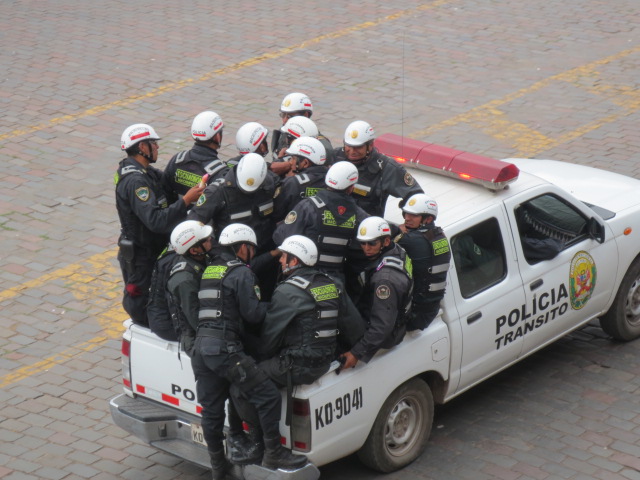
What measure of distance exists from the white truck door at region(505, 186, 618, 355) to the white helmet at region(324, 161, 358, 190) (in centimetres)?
131

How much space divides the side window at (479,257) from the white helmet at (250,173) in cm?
141

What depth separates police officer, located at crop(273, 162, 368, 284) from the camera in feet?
22.5

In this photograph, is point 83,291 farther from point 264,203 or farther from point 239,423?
point 239,423

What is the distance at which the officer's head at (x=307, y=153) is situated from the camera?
7.53 meters

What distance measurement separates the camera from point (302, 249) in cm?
636

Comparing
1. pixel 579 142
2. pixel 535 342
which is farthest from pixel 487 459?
pixel 579 142

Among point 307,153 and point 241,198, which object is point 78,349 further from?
point 307,153

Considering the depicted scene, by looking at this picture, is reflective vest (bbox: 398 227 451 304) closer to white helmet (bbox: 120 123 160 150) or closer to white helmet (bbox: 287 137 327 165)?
white helmet (bbox: 287 137 327 165)

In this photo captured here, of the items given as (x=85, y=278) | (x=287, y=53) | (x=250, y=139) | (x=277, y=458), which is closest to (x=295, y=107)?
(x=250, y=139)

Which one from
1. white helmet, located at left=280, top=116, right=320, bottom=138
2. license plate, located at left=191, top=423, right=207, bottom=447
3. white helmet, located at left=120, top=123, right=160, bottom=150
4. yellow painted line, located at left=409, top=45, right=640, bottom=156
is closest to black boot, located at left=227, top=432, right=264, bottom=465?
license plate, located at left=191, top=423, right=207, bottom=447

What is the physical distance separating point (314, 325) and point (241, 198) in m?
1.36

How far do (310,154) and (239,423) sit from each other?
211 cm

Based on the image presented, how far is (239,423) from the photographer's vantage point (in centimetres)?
649

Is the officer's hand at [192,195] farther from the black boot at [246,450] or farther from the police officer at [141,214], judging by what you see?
the black boot at [246,450]
